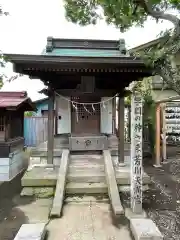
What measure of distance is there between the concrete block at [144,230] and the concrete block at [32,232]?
5.56 feet

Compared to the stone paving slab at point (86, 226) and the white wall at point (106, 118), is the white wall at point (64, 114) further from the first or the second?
the stone paving slab at point (86, 226)

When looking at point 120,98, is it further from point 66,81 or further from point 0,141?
point 0,141

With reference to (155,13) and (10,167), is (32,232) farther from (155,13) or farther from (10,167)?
(10,167)

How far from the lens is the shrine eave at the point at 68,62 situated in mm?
6438

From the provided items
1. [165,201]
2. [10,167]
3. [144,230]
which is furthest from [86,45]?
[144,230]

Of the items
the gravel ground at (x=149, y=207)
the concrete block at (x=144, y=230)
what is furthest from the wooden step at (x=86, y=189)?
the concrete block at (x=144, y=230)

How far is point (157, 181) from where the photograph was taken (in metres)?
8.12

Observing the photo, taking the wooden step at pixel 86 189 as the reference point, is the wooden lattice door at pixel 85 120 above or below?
above

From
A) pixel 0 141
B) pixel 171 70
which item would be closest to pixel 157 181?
pixel 171 70

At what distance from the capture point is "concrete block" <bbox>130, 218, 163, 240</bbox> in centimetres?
417

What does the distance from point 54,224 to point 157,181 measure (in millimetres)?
4272

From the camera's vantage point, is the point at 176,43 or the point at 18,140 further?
the point at 18,140

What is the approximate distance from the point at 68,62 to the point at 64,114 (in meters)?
3.20

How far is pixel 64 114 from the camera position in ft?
31.1
